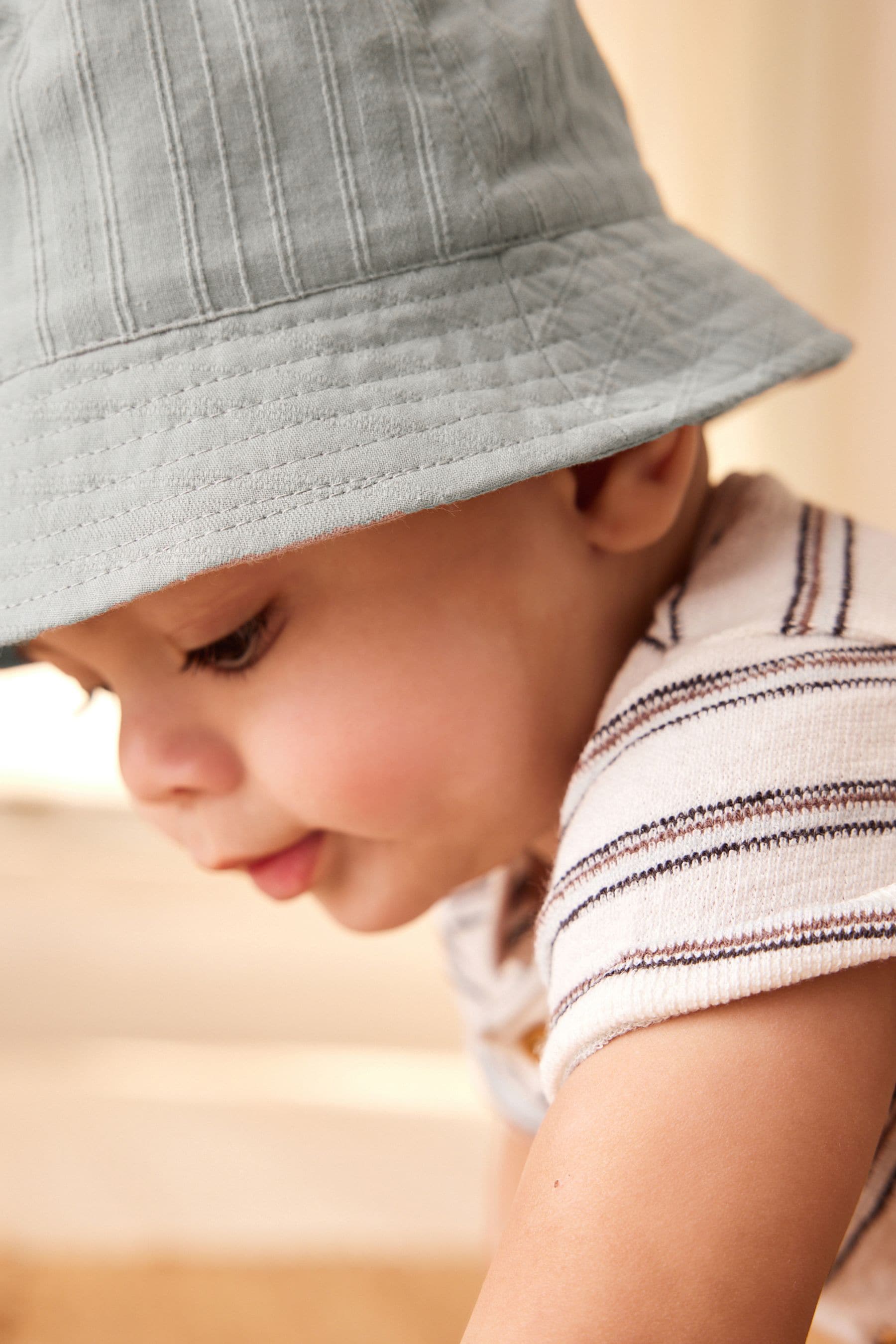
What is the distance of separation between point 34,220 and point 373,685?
230mm

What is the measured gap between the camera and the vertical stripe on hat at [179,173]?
47 centimetres

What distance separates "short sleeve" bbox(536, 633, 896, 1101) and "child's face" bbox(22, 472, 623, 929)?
3.5 inches

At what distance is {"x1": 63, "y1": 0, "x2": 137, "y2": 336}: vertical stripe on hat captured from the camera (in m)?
0.48

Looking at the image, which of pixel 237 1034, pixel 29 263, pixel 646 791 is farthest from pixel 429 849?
pixel 237 1034

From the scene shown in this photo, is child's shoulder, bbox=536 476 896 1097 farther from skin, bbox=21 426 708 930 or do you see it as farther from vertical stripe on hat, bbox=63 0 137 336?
vertical stripe on hat, bbox=63 0 137 336

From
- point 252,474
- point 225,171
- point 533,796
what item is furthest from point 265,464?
point 533,796

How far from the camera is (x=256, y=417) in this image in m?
0.47

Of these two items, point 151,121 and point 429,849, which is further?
point 429,849

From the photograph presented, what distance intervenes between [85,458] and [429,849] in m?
0.24

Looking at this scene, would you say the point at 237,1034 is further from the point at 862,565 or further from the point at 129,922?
the point at 862,565

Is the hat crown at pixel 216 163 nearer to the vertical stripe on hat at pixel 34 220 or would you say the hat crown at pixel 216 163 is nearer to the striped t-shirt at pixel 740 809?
the vertical stripe on hat at pixel 34 220

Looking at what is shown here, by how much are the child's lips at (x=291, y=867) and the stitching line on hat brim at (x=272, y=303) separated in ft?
0.78

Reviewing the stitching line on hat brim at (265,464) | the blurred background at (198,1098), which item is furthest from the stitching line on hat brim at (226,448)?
the blurred background at (198,1098)

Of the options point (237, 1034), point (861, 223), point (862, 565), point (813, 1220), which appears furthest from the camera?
point (237, 1034)
